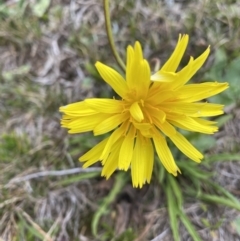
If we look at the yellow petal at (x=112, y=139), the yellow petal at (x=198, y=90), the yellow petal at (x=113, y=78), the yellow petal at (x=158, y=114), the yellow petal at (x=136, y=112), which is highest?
the yellow petal at (x=113, y=78)

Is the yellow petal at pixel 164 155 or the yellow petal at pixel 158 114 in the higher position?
the yellow petal at pixel 158 114

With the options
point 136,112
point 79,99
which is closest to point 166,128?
point 136,112

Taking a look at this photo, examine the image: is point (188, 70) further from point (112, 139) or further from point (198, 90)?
point (112, 139)

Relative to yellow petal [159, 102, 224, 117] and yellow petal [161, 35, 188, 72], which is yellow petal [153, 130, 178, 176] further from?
yellow petal [161, 35, 188, 72]

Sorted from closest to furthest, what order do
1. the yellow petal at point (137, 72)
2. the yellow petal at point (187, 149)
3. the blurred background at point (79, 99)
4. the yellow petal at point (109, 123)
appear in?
1. the yellow petal at point (137, 72)
2. the yellow petal at point (109, 123)
3. the yellow petal at point (187, 149)
4. the blurred background at point (79, 99)

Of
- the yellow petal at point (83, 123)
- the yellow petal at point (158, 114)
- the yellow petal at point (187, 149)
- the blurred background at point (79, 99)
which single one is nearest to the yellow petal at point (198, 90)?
the yellow petal at point (158, 114)

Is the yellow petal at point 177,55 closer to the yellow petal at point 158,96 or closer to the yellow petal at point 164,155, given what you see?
the yellow petal at point 158,96

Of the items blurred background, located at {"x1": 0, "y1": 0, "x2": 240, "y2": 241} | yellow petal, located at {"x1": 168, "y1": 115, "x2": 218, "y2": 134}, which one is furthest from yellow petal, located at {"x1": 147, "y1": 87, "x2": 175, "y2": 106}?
blurred background, located at {"x1": 0, "y1": 0, "x2": 240, "y2": 241}
